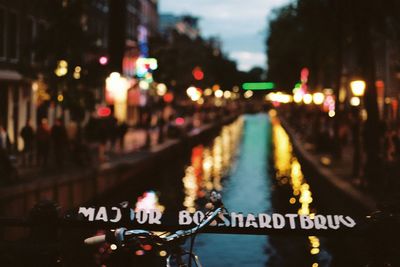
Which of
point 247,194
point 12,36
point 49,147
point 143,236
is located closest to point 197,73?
point 12,36

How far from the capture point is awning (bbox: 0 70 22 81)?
3095 centimetres

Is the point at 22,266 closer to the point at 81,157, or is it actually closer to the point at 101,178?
the point at 101,178

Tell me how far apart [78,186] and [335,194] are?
7442 millimetres

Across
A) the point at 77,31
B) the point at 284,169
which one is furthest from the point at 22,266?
the point at 284,169

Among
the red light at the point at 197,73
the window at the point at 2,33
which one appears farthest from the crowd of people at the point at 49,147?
the red light at the point at 197,73

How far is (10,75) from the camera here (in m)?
31.6

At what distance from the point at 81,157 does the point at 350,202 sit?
10948 mm

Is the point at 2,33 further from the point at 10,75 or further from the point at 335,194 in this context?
the point at 335,194

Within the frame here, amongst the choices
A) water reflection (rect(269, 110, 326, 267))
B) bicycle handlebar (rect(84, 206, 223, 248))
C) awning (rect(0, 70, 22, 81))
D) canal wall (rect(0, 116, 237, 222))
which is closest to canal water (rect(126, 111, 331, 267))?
water reflection (rect(269, 110, 326, 267))

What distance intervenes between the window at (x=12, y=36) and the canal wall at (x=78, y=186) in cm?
747

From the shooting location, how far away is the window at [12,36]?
109 feet

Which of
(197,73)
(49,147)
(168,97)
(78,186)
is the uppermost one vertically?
(197,73)

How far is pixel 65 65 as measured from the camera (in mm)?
27672

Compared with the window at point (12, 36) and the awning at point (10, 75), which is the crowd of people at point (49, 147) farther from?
the window at point (12, 36)
